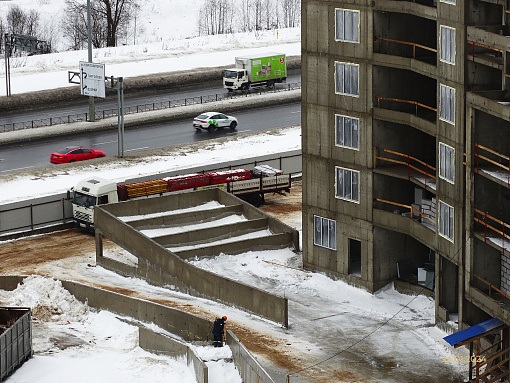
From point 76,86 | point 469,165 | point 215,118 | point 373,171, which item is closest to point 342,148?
point 373,171

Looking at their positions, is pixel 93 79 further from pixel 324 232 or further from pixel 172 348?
pixel 172 348

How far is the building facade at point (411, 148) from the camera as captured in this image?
5825 cm

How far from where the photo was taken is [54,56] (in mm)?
133875

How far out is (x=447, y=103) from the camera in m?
60.7

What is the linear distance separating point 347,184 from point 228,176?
14.5 meters

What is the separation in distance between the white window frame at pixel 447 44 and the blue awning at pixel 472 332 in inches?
448

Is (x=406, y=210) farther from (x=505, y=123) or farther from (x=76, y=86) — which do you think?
(x=76, y=86)

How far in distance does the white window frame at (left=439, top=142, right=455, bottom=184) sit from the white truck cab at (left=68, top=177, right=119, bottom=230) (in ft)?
74.4

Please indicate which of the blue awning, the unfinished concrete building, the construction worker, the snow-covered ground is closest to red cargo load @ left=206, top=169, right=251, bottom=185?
the snow-covered ground

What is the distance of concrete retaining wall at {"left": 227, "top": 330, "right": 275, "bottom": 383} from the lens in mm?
54406

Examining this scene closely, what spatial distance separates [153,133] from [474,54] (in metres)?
50.2

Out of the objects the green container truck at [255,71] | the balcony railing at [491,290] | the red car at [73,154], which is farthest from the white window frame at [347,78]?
the green container truck at [255,71]

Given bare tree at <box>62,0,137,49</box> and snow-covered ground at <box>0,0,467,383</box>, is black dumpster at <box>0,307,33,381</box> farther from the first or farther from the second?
bare tree at <box>62,0,137,49</box>

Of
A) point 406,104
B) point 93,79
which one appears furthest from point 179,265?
point 93,79
